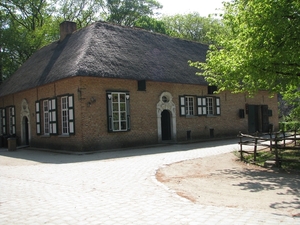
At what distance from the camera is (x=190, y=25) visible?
45.3 meters

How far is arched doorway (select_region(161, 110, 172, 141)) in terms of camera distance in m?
19.9

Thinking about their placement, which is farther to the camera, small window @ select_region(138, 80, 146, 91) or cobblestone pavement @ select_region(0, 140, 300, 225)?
small window @ select_region(138, 80, 146, 91)

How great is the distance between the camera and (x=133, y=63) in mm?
18047

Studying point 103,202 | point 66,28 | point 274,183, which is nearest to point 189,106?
point 66,28

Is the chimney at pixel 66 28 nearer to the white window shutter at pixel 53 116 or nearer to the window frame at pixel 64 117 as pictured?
the white window shutter at pixel 53 116

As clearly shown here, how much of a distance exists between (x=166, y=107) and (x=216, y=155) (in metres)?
6.58

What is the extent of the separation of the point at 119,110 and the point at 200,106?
6151 mm

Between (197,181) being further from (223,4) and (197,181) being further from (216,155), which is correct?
(223,4)

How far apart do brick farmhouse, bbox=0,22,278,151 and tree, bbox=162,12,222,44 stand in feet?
69.9

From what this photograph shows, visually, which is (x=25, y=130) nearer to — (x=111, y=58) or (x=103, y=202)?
(x=111, y=58)

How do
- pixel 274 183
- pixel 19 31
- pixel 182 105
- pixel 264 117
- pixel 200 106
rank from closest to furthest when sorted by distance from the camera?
pixel 274 183, pixel 182 105, pixel 200 106, pixel 264 117, pixel 19 31

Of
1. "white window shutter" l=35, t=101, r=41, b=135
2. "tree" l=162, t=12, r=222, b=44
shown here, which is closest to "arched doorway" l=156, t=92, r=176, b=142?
"white window shutter" l=35, t=101, r=41, b=135

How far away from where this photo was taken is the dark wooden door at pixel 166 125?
19.9 metres

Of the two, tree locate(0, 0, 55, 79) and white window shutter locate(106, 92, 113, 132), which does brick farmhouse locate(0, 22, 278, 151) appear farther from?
tree locate(0, 0, 55, 79)
